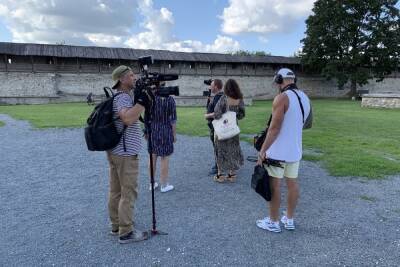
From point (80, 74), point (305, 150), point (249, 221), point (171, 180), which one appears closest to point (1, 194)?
point (171, 180)

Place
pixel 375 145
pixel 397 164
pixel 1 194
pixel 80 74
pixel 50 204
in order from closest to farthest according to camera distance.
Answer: pixel 50 204 → pixel 1 194 → pixel 397 164 → pixel 375 145 → pixel 80 74

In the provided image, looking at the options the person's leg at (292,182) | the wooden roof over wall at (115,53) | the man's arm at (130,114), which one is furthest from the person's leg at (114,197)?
the wooden roof over wall at (115,53)

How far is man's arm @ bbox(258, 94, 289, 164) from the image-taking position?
2.88 m

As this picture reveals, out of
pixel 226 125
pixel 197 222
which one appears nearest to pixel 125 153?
pixel 197 222

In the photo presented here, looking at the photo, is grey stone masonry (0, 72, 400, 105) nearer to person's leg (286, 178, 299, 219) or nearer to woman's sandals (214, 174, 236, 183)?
woman's sandals (214, 174, 236, 183)

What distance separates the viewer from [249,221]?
348cm

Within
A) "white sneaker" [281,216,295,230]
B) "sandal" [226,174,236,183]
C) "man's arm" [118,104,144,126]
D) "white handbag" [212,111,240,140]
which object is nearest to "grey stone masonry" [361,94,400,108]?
"sandal" [226,174,236,183]

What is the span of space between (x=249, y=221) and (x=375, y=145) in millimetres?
5792

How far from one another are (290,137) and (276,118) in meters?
0.25

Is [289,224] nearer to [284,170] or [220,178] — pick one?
[284,170]

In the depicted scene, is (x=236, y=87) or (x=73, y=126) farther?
(x=73, y=126)

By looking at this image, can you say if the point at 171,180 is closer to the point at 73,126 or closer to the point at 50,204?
the point at 50,204

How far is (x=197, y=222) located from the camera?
11.3 feet

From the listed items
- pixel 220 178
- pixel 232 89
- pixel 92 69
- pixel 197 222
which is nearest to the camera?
pixel 197 222
